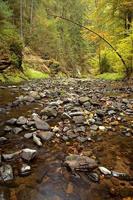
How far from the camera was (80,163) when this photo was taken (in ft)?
12.9

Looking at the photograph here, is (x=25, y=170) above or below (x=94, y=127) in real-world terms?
below

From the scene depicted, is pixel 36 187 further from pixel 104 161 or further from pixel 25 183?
pixel 104 161

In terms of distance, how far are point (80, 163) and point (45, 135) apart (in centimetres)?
142

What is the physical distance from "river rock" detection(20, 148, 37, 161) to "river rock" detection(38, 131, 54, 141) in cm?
77

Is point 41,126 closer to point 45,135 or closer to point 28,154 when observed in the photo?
point 45,135

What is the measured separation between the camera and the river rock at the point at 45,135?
198 inches

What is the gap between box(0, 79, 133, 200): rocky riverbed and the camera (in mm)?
3309

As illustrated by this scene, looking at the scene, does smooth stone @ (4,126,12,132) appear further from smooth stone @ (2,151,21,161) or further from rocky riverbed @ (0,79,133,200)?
smooth stone @ (2,151,21,161)

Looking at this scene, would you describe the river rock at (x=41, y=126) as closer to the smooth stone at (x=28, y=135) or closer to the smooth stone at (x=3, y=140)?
the smooth stone at (x=28, y=135)


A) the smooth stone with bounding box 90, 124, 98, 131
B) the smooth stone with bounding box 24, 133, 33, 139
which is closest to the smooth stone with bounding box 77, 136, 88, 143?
the smooth stone with bounding box 90, 124, 98, 131

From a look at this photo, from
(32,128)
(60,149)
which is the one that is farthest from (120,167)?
(32,128)

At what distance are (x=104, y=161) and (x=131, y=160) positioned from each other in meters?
0.49

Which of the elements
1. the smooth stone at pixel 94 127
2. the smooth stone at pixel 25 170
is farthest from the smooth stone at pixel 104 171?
the smooth stone at pixel 94 127

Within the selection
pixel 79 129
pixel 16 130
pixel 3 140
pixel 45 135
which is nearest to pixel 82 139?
pixel 79 129
